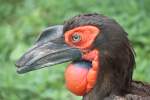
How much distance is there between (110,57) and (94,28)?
0.24 metres

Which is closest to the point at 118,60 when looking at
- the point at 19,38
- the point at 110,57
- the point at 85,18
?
the point at 110,57

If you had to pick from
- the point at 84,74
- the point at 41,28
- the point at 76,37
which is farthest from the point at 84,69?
the point at 41,28

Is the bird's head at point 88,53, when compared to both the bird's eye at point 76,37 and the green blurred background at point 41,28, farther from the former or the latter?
Answer: the green blurred background at point 41,28

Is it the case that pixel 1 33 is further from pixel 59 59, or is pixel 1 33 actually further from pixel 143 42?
pixel 59 59

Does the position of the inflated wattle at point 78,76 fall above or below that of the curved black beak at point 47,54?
below

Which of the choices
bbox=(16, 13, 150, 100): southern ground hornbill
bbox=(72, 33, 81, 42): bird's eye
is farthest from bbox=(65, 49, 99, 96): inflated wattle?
bbox=(72, 33, 81, 42): bird's eye

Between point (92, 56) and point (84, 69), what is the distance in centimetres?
12

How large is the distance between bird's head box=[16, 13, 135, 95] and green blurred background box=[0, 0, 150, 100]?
1867 mm

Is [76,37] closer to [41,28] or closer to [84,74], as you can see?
[84,74]

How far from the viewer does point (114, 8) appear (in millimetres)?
8906

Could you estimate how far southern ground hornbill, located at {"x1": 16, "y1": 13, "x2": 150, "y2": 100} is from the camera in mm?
5203

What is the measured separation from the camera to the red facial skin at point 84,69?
523 cm

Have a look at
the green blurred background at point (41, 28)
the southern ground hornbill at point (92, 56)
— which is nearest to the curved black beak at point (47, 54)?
the southern ground hornbill at point (92, 56)

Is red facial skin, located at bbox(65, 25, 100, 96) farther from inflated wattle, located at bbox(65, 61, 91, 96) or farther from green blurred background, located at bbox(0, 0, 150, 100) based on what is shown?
green blurred background, located at bbox(0, 0, 150, 100)
